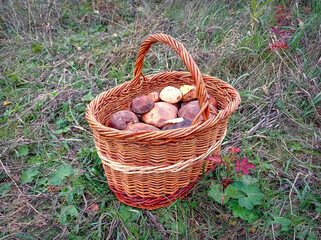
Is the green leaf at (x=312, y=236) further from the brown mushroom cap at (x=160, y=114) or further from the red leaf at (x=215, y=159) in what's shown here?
the brown mushroom cap at (x=160, y=114)

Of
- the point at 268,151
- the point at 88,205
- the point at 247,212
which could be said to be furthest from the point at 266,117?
the point at 88,205

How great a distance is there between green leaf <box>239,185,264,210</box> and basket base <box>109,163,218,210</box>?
211 mm

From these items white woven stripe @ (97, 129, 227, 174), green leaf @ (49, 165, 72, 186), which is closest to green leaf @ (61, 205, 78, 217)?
green leaf @ (49, 165, 72, 186)

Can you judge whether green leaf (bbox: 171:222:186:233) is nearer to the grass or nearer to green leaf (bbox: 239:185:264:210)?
the grass

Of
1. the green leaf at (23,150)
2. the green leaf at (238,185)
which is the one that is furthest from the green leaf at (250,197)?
the green leaf at (23,150)

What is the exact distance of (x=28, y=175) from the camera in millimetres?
1697

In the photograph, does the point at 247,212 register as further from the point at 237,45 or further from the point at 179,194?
the point at 237,45

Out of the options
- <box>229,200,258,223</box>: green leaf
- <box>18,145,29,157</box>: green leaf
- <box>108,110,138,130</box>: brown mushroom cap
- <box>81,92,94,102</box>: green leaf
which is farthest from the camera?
<box>81,92,94,102</box>: green leaf

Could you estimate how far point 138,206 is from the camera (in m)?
1.44

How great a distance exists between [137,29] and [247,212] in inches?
103

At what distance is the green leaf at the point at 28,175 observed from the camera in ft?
5.49

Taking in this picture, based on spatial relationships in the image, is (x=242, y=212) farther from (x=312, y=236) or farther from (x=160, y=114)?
(x=160, y=114)

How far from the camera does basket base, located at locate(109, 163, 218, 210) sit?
4.58 ft

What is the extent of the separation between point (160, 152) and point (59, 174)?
0.79 m
